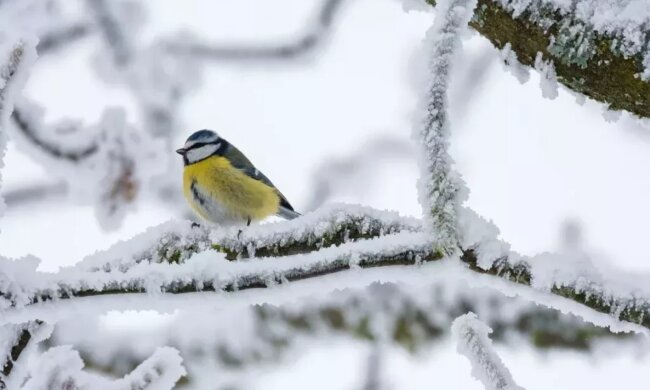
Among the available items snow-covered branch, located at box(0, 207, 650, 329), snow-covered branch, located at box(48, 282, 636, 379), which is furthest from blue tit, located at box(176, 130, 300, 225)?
snow-covered branch, located at box(0, 207, 650, 329)

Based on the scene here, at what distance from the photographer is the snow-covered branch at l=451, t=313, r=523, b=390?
1.03 m

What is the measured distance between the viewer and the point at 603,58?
1229 mm

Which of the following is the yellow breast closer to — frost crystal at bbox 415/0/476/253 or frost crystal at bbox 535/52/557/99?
frost crystal at bbox 535/52/557/99

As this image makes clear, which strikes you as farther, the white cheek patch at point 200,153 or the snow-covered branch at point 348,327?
the white cheek patch at point 200,153

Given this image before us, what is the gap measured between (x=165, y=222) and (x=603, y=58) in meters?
0.79

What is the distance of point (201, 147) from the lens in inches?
135

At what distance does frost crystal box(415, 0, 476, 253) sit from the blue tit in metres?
2.18

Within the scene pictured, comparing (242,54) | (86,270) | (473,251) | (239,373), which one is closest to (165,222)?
(86,270)

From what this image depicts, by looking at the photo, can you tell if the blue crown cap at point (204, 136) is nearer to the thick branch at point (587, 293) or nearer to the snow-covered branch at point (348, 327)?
the snow-covered branch at point (348, 327)

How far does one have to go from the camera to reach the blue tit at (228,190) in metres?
3.18

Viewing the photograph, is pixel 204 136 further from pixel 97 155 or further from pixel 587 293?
pixel 587 293

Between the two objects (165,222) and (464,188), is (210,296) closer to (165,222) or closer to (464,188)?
(165,222)

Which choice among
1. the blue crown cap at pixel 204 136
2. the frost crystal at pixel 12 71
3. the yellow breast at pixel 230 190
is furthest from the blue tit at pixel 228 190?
the frost crystal at pixel 12 71

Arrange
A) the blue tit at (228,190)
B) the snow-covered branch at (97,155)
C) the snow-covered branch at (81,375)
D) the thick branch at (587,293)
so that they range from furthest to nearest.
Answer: the blue tit at (228,190) < the snow-covered branch at (97,155) < the snow-covered branch at (81,375) < the thick branch at (587,293)
